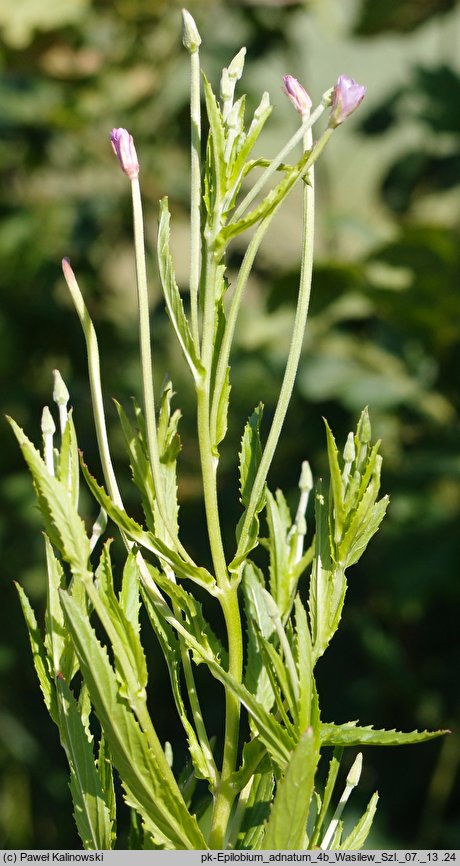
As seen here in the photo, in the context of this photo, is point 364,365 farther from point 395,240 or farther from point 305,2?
point 305,2

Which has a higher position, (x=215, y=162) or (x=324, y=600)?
(x=215, y=162)

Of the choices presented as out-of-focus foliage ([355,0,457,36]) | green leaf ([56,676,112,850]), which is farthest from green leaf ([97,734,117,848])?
out-of-focus foliage ([355,0,457,36])

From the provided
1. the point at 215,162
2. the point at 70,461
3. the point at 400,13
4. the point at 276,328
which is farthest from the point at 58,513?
the point at 400,13

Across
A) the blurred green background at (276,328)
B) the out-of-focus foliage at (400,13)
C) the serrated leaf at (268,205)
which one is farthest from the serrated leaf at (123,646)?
the out-of-focus foliage at (400,13)

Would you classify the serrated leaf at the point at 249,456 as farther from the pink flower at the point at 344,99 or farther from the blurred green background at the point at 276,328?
the blurred green background at the point at 276,328

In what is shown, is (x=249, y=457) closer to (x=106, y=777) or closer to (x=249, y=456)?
(x=249, y=456)

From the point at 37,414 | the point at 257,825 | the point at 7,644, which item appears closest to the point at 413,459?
the point at 37,414
